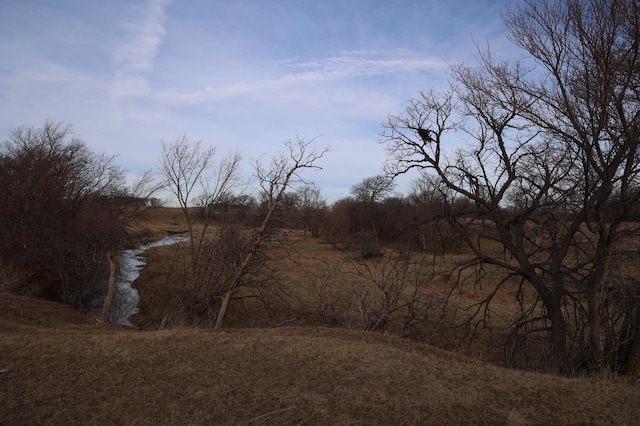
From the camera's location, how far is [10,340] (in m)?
6.89

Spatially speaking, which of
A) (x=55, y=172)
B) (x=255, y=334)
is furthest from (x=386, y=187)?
(x=55, y=172)

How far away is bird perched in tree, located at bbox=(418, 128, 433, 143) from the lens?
34.4ft

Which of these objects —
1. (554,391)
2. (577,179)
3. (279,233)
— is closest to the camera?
(554,391)

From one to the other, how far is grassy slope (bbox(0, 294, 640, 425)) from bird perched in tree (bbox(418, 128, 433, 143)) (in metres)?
5.11

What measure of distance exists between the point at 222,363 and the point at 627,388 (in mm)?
5531

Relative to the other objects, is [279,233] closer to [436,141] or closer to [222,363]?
Result: [436,141]

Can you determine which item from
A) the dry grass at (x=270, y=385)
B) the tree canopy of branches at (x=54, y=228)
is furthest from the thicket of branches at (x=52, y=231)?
the dry grass at (x=270, y=385)

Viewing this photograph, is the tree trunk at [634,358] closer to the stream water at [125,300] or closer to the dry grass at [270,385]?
the dry grass at [270,385]

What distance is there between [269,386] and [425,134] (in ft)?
23.6

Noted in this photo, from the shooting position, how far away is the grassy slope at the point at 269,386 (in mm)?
4613

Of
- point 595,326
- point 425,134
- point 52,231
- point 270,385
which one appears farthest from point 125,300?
point 595,326

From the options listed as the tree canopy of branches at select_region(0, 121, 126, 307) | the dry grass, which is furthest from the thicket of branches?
the dry grass

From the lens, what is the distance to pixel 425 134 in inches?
413

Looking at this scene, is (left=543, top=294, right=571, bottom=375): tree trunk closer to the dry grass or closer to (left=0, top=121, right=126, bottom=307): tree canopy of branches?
the dry grass
